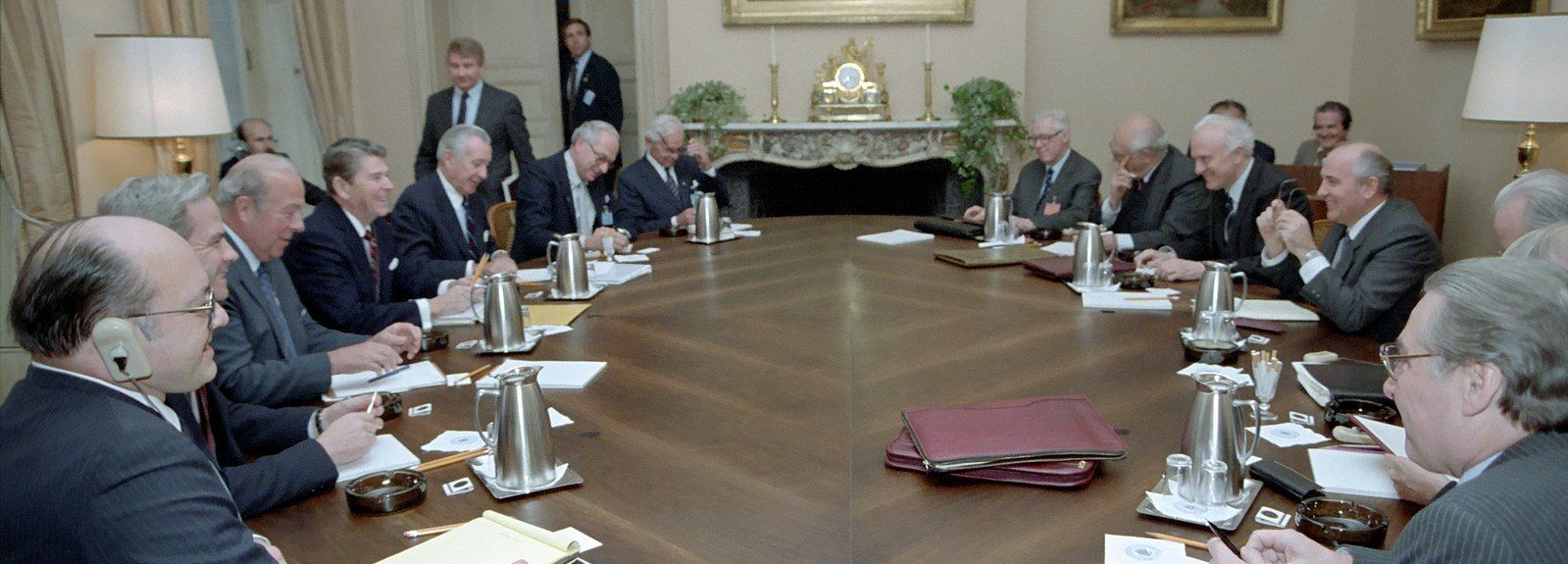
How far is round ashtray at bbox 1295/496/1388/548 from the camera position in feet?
5.08

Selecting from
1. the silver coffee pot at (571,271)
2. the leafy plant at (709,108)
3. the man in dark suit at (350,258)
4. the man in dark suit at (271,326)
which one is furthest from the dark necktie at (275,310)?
A: the leafy plant at (709,108)

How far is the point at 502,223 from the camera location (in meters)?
5.27

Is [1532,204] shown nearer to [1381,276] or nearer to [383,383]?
[1381,276]

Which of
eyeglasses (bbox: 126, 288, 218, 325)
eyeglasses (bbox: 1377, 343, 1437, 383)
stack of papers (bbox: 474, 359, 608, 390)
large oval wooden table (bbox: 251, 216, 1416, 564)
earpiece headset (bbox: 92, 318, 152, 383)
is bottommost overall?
large oval wooden table (bbox: 251, 216, 1416, 564)

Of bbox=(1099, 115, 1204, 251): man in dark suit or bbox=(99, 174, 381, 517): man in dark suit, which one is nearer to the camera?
bbox=(99, 174, 381, 517): man in dark suit

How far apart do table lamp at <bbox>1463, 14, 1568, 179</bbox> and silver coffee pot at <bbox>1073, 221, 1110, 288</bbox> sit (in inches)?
77.2

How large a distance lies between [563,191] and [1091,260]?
2.63m

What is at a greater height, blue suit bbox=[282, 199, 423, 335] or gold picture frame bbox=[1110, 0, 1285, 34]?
gold picture frame bbox=[1110, 0, 1285, 34]

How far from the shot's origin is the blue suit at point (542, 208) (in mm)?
4820

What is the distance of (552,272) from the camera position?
3.74 m

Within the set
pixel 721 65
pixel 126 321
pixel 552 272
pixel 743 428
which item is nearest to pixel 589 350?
pixel 743 428

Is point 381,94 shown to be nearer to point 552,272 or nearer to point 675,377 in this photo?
point 552,272

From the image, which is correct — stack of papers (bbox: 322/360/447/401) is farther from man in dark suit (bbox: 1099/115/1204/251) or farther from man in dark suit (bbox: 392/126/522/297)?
man in dark suit (bbox: 1099/115/1204/251)

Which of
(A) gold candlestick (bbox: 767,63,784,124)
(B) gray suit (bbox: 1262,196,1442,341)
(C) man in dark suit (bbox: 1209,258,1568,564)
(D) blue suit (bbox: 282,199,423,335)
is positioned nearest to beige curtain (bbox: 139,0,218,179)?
(D) blue suit (bbox: 282,199,423,335)
